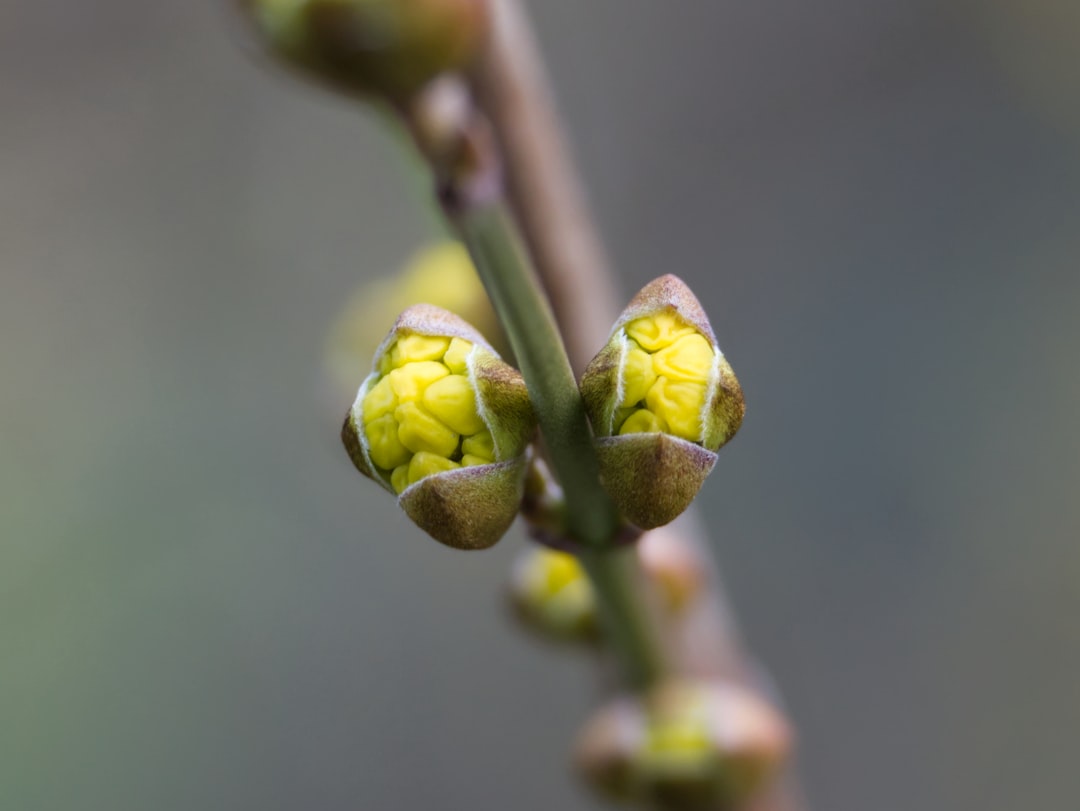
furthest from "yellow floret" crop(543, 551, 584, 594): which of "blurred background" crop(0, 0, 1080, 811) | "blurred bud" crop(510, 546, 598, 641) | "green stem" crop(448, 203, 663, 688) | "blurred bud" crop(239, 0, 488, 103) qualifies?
"blurred background" crop(0, 0, 1080, 811)

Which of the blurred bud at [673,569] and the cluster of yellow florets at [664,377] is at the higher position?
the blurred bud at [673,569]

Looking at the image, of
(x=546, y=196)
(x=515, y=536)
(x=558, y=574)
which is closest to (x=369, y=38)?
(x=546, y=196)

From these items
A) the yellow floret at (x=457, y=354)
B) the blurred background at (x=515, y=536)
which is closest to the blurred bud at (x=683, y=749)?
the yellow floret at (x=457, y=354)

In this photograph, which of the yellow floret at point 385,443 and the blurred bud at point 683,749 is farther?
the blurred bud at point 683,749

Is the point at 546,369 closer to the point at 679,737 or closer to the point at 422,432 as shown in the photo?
the point at 422,432

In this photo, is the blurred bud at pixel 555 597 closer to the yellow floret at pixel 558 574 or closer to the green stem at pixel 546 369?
the yellow floret at pixel 558 574

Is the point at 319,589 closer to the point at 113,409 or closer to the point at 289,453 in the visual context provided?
the point at 289,453
